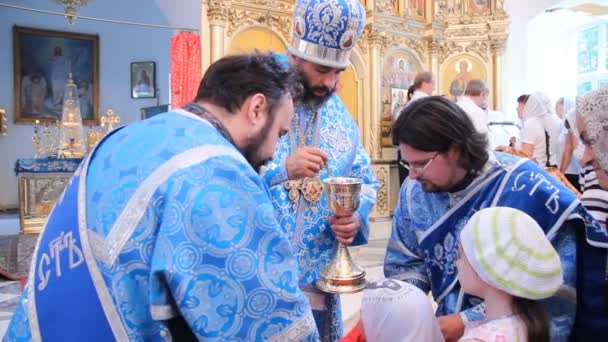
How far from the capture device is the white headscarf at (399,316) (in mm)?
1229

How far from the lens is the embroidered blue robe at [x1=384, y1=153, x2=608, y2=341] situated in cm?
145

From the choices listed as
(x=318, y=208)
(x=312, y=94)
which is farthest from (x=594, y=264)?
(x=312, y=94)

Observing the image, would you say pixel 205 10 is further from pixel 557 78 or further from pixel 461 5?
pixel 557 78

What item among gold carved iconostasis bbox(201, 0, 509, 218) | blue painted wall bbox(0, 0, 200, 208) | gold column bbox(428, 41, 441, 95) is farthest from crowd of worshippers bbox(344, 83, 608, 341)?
blue painted wall bbox(0, 0, 200, 208)

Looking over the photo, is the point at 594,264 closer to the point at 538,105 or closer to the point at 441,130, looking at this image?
the point at 441,130

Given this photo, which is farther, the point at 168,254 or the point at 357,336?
the point at 357,336

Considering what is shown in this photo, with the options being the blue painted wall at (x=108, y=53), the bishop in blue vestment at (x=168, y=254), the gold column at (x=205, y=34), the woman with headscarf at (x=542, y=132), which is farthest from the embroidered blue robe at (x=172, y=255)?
the blue painted wall at (x=108, y=53)

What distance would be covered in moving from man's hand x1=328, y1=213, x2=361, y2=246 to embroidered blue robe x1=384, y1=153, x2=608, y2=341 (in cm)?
21

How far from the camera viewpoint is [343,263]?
155 cm

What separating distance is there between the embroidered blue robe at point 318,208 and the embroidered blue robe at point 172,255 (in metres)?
0.75

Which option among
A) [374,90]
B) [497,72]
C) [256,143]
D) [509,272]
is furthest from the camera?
[497,72]

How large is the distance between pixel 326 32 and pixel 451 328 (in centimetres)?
105

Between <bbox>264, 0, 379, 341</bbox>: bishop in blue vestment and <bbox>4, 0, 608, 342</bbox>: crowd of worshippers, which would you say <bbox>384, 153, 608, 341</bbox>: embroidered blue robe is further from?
<bbox>264, 0, 379, 341</bbox>: bishop in blue vestment

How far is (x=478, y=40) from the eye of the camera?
351 inches
